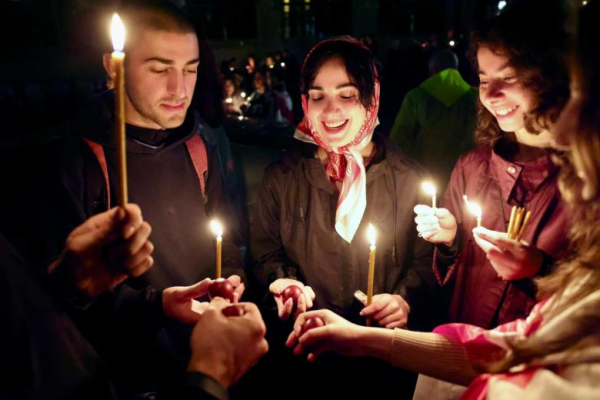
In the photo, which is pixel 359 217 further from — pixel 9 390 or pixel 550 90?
pixel 9 390

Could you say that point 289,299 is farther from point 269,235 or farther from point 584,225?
point 584,225

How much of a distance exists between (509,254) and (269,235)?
1.58m

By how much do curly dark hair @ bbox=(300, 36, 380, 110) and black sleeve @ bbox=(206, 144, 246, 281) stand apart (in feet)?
2.82

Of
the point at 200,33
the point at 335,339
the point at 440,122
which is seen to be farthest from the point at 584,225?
the point at 440,122

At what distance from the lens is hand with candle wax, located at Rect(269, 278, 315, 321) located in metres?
2.48

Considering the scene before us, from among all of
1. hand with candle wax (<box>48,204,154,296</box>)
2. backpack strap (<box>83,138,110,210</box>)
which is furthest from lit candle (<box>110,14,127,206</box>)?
backpack strap (<box>83,138,110,210</box>)

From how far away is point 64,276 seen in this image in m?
1.61

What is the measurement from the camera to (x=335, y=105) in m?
2.74

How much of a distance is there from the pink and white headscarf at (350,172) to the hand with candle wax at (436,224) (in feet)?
1.34

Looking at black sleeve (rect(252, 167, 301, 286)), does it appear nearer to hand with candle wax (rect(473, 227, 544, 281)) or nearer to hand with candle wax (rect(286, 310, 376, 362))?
hand with candle wax (rect(286, 310, 376, 362))

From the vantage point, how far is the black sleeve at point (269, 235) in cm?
293

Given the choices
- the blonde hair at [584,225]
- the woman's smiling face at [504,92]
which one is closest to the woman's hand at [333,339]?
the blonde hair at [584,225]

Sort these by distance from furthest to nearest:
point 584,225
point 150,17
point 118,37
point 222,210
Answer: point 222,210 → point 150,17 → point 584,225 → point 118,37

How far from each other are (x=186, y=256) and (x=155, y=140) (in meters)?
0.81
